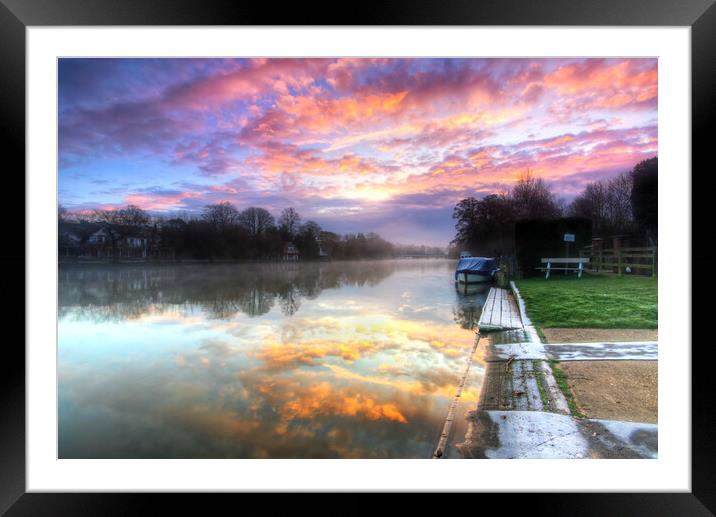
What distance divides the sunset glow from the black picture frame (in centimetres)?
119

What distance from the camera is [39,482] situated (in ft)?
4.94

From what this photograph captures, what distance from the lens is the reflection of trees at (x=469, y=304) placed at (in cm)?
316

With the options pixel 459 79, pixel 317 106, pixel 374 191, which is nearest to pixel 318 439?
pixel 374 191

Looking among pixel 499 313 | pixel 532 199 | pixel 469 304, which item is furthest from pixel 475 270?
pixel 532 199

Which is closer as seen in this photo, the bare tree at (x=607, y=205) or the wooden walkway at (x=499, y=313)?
the bare tree at (x=607, y=205)

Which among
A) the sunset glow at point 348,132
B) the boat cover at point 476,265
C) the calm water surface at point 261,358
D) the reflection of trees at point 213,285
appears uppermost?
the sunset glow at point 348,132

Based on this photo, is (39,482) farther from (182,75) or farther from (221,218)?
(182,75)

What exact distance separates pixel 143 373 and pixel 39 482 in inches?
48.4

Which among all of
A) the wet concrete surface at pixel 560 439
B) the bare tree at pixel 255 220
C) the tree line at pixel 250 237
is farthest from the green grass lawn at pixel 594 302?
the bare tree at pixel 255 220

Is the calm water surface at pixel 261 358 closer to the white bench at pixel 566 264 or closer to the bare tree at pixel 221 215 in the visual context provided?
the bare tree at pixel 221 215

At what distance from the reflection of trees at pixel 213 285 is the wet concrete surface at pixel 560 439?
204cm

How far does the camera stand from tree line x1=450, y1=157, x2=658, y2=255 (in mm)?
2578

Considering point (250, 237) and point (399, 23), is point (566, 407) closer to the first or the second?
point (399, 23)

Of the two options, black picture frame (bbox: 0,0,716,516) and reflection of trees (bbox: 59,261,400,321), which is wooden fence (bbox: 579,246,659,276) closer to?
black picture frame (bbox: 0,0,716,516)
